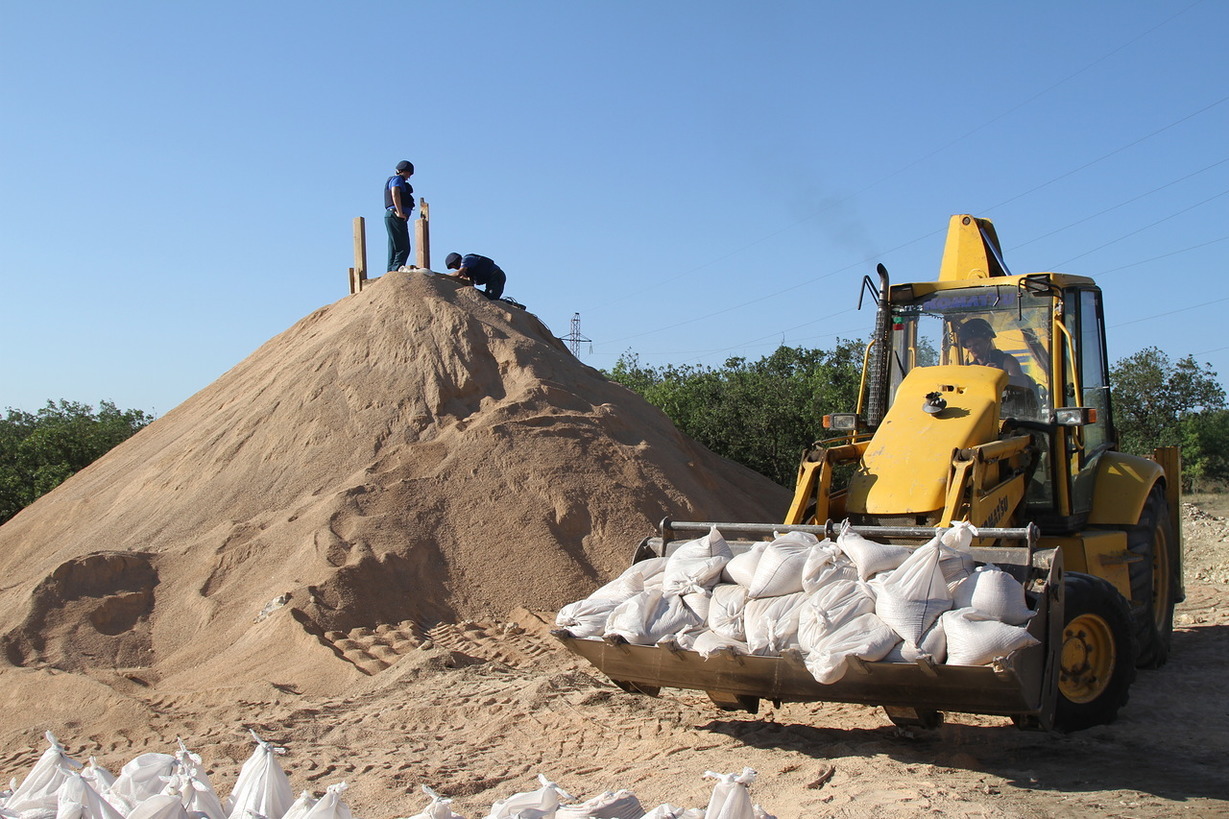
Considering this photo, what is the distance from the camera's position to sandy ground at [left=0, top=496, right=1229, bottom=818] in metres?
4.77

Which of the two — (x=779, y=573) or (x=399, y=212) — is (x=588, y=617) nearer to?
(x=779, y=573)

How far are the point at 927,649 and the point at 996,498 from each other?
1819 millimetres

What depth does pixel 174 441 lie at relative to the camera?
38.7 feet

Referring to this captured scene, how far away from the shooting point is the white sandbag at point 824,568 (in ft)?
16.7

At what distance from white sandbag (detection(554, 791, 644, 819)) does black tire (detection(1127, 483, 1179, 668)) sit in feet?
15.1

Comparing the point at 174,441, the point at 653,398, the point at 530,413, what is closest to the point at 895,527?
the point at 530,413

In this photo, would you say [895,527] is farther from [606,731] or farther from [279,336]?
[279,336]

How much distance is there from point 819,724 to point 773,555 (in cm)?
140

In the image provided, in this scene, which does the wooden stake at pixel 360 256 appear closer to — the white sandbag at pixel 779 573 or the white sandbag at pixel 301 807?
the white sandbag at pixel 779 573

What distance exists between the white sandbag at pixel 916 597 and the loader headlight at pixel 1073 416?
2.28 metres

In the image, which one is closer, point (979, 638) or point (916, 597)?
point (979, 638)

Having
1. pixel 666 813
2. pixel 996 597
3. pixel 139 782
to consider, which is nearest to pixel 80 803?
pixel 139 782

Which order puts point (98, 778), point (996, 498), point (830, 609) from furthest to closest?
point (996, 498), point (830, 609), point (98, 778)

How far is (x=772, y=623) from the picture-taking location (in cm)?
502
